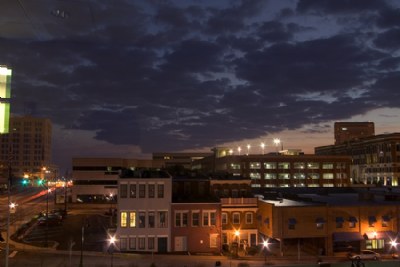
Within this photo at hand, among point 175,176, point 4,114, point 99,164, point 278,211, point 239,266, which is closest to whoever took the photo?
point 4,114

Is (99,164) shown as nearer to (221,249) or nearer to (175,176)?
(175,176)

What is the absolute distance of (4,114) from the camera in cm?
1170

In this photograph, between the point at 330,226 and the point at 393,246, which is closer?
the point at 330,226

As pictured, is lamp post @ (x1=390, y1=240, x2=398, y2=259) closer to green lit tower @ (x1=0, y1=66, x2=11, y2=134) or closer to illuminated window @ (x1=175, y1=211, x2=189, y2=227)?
illuminated window @ (x1=175, y1=211, x2=189, y2=227)

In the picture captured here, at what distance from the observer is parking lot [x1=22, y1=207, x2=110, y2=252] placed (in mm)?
52013

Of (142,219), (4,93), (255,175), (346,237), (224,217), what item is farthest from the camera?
(255,175)

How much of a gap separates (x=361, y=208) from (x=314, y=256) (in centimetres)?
923

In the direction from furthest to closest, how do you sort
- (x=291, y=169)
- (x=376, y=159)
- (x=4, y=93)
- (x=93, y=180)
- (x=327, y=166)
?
1. (x=376, y=159)
2. (x=327, y=166)
3. (x=291, y=169)
4. (x=93, y=180)
5. (x=4, y=93)

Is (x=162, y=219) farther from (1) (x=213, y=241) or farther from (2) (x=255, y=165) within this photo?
(2) (x=255, y=165)

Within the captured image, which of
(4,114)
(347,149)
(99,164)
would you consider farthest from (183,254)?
(347,149)

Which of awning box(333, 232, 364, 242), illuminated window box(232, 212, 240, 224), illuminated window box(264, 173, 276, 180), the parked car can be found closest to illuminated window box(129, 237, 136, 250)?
illuminated window box(232, 212, 240, 224)

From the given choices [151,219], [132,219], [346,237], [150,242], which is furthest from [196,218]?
[346,237]

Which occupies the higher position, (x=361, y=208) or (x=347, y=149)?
(x=347, y=149)

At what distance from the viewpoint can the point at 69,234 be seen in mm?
61406
